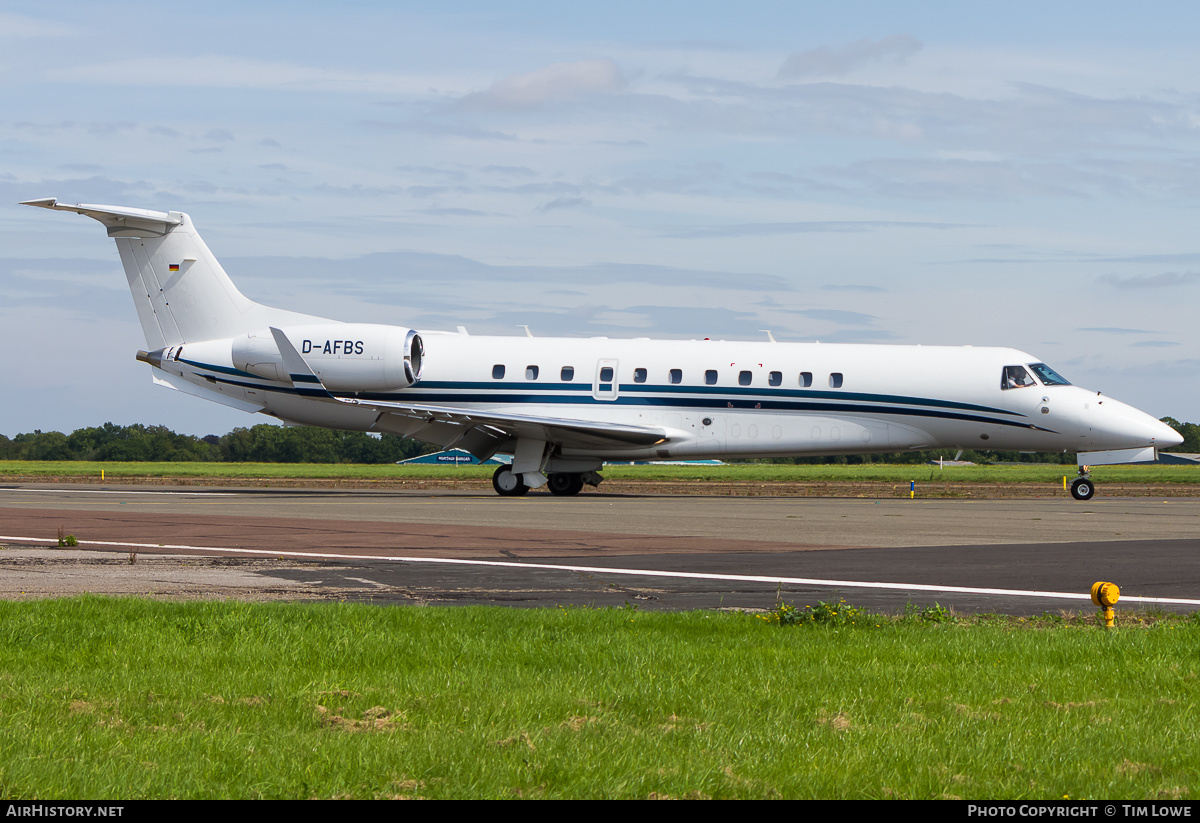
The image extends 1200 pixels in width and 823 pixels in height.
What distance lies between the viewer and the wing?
29609 mm

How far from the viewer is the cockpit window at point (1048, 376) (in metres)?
30.4

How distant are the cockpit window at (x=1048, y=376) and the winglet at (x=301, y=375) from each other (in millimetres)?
18310

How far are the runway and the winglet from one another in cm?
593

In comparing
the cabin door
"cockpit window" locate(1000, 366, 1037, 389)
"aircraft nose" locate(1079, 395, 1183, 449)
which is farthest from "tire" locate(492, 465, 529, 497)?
"aircraft nose" locate(1079, 395, 1183, 449)

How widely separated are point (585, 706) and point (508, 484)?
2567 cm

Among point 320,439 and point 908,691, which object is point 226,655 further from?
point 320,439

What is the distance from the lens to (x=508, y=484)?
31.7 m

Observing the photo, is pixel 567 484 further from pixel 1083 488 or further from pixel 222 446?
pixel 222 446

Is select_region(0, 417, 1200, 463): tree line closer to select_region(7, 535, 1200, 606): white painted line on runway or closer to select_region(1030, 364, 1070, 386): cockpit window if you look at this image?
select_region(1030, 364, 1070, 386): cockpit window

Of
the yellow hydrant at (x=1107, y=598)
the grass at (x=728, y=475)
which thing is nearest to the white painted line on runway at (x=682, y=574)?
the yellow hydrant at (x=1107, y=598)

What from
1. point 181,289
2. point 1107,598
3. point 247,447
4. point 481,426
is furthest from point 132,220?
point 247,447

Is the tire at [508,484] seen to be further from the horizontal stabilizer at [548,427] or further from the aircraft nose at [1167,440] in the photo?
the aircraft nose at [1167,440]

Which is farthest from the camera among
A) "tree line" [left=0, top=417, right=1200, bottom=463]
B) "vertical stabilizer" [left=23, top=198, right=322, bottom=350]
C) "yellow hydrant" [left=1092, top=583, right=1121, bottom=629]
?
"tree line" [left=0, top=417, right=1200, bottom=463]

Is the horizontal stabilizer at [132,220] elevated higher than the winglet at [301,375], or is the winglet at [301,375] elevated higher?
the horizontal stabilizer at [132,220]
